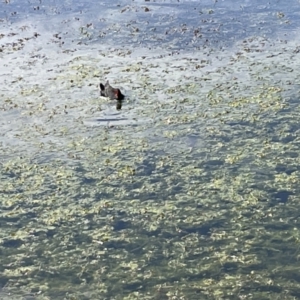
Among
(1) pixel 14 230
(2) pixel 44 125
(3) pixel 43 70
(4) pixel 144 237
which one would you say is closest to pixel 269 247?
(4) pixel 144 237

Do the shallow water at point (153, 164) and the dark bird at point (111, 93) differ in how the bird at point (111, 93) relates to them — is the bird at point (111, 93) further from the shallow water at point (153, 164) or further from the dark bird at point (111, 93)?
the shallow water at point (153, 164)

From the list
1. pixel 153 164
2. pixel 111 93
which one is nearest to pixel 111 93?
pixel 111 93

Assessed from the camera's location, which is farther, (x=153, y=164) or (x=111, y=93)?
(x=111, y=93)

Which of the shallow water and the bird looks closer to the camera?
the shallow water

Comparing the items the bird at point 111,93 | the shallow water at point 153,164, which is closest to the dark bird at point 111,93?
the bird at point 111,93

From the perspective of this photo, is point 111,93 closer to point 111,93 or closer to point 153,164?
point 111,93

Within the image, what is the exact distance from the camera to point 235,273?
596 centimetres

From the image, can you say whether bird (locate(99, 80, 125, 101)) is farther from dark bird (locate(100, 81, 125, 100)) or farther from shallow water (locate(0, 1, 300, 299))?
shallow water (locate(0, 1, 300, 299))

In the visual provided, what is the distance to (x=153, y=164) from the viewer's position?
8.16 meters

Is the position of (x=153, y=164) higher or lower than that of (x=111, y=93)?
lower

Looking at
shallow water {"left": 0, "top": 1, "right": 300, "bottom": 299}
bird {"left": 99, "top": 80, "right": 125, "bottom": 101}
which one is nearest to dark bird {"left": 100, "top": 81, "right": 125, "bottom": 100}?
bird {"left": 99, "top": 80, "right": 125, "bottom": 101}

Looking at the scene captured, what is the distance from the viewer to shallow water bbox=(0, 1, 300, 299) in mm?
6078

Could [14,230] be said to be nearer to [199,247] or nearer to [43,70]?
[199,247]

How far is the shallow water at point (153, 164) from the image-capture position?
19.9ft
